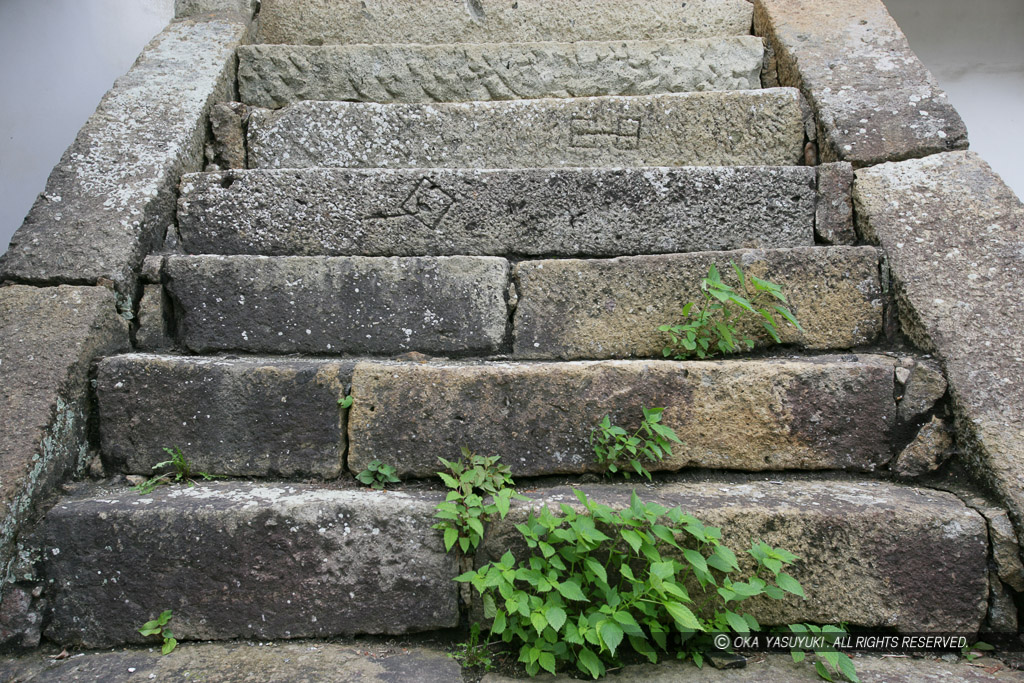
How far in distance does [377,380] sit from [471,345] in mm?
369

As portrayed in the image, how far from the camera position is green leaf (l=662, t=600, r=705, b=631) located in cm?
129

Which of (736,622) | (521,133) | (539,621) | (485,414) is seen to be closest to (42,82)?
(521,133)

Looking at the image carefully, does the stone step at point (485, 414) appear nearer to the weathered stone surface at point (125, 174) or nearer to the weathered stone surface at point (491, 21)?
the weathered stone surface at point (125, 174)

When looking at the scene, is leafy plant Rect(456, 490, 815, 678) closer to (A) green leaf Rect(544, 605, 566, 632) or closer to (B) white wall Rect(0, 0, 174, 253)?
(A) green leaf Rect(544, 605, 566, 632)

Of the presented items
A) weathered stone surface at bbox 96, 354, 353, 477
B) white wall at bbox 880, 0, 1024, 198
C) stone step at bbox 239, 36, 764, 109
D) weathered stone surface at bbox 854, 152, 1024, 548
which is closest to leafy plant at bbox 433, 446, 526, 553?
weathered stone surface at bbox 96, 354, 353, 477

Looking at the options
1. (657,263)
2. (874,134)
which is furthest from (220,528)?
(874,134)

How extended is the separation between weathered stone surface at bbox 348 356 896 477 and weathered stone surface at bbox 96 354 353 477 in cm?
12

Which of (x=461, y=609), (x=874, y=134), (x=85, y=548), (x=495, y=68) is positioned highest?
(x=495, y=68)

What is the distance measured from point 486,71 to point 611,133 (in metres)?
0.78

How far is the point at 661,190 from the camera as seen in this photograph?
2244mm

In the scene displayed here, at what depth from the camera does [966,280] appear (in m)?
1.95

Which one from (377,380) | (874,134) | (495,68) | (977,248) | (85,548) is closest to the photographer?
(85,548)

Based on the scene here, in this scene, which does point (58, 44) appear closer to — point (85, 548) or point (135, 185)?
point (135, 185)

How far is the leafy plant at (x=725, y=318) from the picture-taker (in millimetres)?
1921
